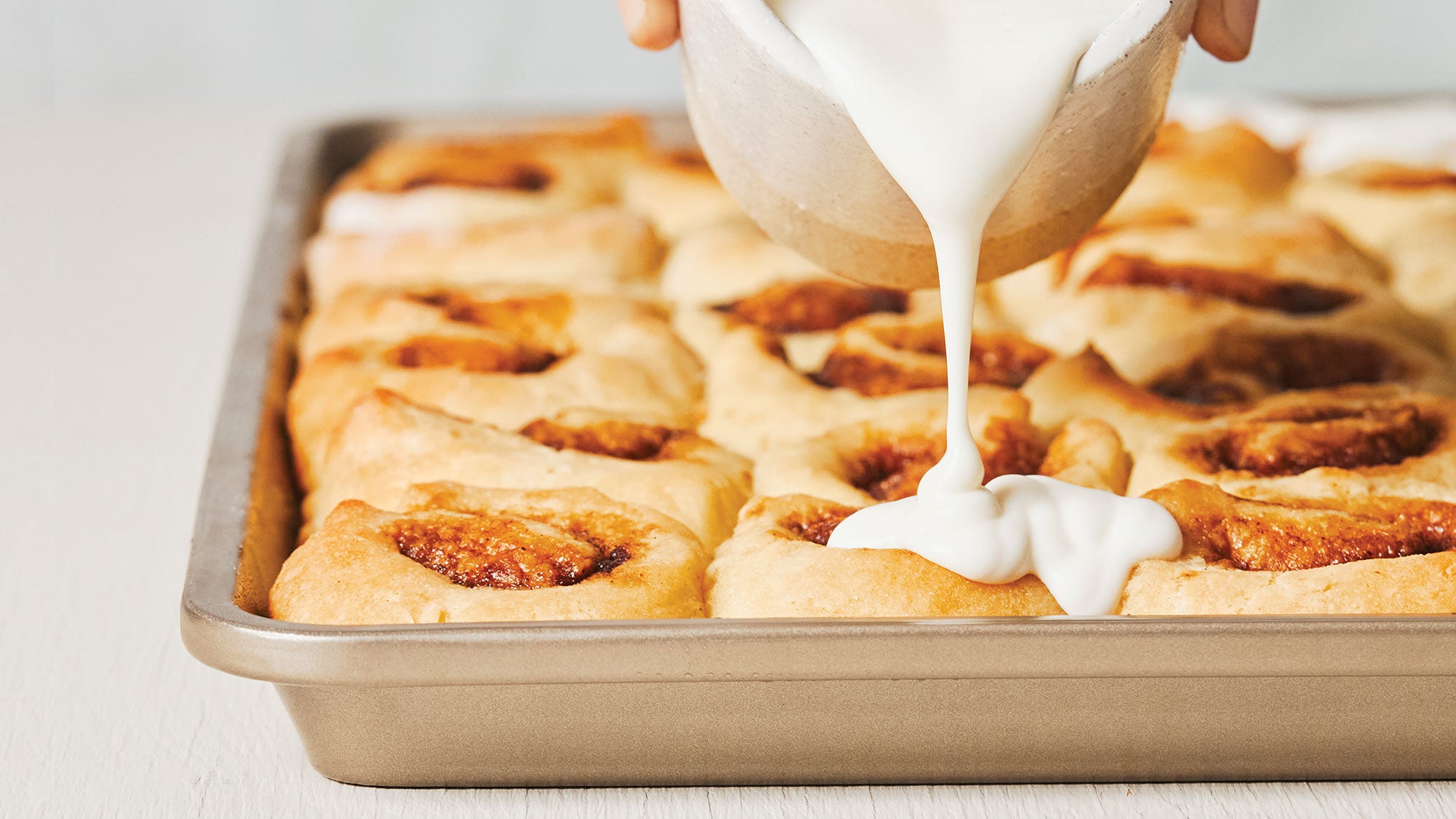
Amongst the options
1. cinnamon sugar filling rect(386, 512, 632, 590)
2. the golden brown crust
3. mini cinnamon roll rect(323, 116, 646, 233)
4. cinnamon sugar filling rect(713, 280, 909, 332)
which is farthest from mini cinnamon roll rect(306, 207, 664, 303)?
cinnamon sugar filling rect(386, 512, 632, 590)

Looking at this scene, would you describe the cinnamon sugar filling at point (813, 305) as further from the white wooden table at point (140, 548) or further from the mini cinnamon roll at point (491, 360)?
the white wooden table at point (140, 548)

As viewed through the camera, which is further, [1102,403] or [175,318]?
[175,318]

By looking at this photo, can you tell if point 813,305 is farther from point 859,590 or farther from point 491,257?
point 859,590

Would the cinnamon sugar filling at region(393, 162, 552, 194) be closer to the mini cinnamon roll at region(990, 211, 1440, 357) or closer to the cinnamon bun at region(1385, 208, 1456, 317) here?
the mini cinnamon roll at region(990, 211, 1440, 357)

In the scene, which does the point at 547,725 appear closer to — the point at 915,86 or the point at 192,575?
the point at 192,575

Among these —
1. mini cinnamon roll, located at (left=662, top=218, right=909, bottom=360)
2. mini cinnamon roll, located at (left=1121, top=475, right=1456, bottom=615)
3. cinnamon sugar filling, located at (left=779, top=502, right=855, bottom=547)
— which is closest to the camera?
mini cinnamon roll, located at (left=1121, top=475, right=1456, bottom=615)

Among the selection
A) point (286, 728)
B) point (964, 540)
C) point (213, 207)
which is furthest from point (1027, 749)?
point (213, 207)

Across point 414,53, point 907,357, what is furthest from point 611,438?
point 414,53
